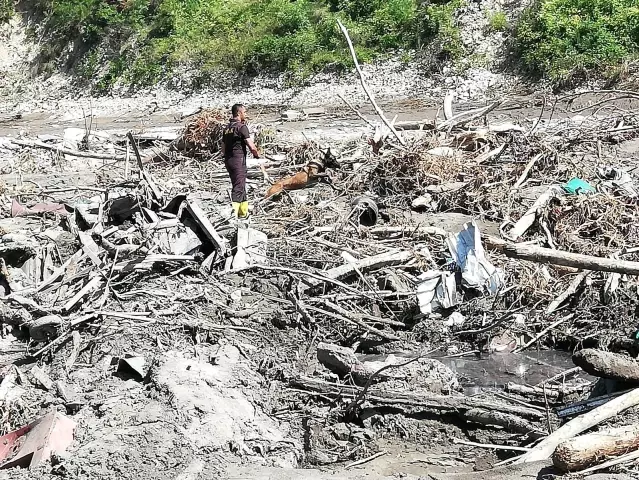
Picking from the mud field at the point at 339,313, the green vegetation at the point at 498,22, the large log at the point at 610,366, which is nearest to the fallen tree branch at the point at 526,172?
the mud field at the point at 339,313

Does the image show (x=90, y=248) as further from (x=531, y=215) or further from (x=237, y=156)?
(x=531, y=215)

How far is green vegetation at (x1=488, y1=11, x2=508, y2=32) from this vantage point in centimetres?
1828

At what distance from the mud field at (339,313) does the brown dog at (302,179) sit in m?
0.20

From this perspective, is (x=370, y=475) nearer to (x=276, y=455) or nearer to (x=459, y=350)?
(x=276, y=455)

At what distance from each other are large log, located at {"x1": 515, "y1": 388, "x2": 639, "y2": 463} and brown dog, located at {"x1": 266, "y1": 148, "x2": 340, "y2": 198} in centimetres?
632

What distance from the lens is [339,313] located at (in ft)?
22.4

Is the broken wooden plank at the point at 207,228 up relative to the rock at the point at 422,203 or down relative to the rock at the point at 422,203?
up

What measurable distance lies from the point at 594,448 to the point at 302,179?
22.9 ft

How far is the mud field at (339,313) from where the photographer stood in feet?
16.4

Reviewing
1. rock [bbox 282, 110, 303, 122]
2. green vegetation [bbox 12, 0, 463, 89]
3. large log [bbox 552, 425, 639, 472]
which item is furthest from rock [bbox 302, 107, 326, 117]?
large log [bbox 552, 425, 639, 472]

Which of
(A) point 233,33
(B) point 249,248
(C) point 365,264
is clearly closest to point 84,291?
(B) point 249,248

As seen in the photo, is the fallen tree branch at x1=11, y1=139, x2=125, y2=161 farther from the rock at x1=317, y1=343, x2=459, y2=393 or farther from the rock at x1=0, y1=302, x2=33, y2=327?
the rock at x1=317, y1=343, x2=459, y2=393

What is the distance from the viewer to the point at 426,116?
50.4 feet

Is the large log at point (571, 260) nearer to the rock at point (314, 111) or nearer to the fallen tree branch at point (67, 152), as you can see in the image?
the fallen tree branch at point (67, 152)
